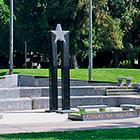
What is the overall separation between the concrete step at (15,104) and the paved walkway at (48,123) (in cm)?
190

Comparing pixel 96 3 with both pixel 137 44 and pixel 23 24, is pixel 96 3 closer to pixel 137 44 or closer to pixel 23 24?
pixel 23 24

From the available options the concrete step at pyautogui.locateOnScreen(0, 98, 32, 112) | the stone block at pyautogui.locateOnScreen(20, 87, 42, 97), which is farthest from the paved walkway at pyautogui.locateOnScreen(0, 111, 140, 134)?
the stone block at pyautogui.locateOnScreen(20, 87, 42, 97)

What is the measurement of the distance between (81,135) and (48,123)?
3.67m

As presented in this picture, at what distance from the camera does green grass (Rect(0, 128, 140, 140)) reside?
41.8ft

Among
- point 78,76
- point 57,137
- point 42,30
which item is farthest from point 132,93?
point 42,30

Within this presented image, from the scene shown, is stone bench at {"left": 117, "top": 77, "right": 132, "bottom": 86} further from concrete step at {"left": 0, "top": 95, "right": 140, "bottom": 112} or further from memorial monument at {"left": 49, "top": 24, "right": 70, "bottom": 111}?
memorial monument at {"left": 49, "top": 24, "right": 70, "bottom": 111}

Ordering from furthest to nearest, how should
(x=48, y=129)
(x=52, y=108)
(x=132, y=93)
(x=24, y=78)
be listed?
(x=24, y=78) < (x=132, y=93) < (x=52, y=108) < (x=48, y=129)

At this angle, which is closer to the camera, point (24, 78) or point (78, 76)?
point (24, 78)

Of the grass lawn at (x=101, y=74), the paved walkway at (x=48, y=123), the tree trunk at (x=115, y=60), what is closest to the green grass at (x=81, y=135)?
the paved walkway at (x=48, y=123)

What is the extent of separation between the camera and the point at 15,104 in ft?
72.0

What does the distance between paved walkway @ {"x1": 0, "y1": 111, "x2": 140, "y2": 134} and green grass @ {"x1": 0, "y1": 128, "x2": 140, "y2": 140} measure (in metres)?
1.12

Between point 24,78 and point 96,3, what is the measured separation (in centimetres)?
1752

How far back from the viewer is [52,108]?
2102cm

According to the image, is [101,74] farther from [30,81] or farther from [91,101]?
[91,101]
